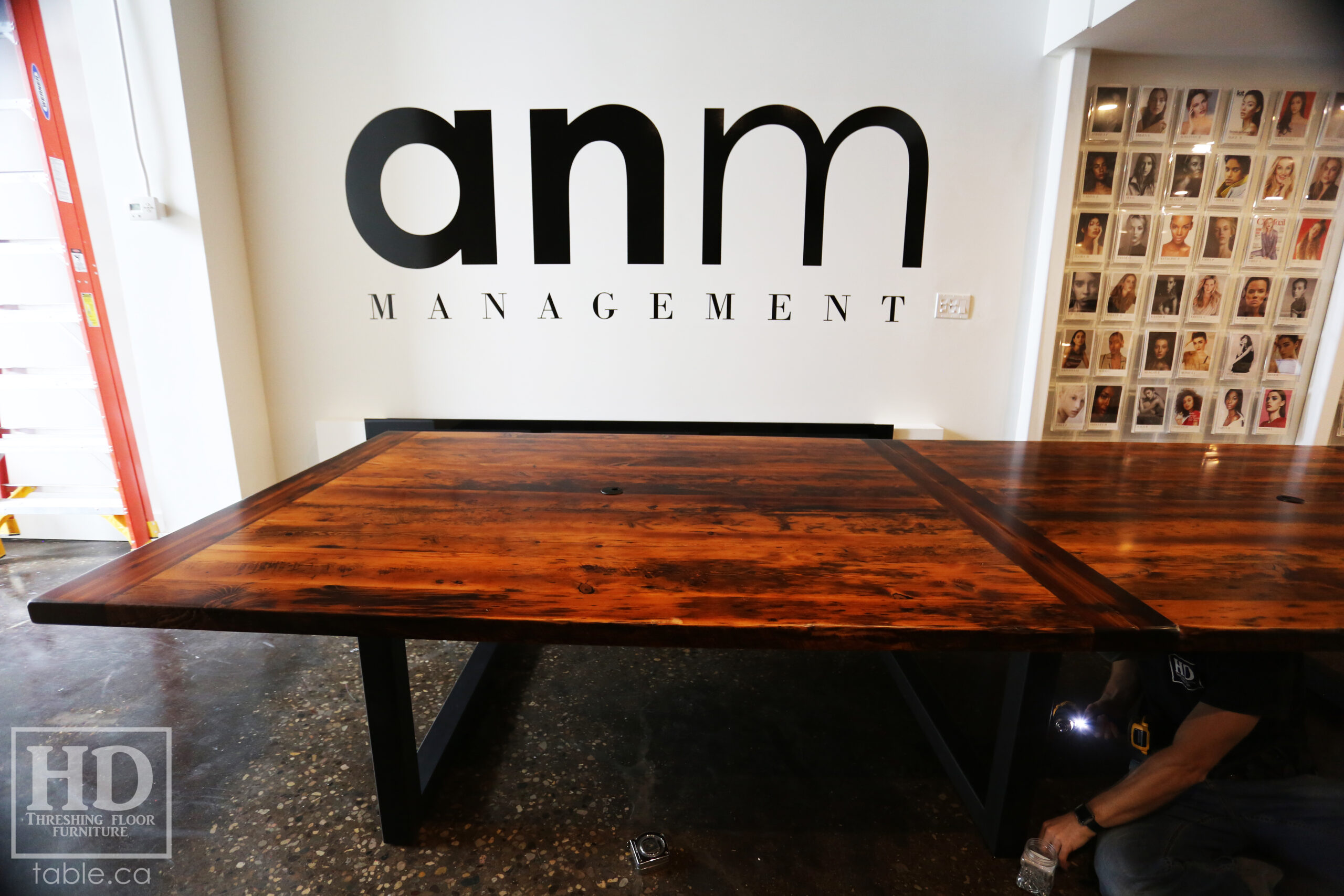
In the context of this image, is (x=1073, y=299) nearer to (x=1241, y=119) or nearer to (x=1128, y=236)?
(x=1128, y=236)

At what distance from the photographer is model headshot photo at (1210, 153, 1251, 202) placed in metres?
2.99

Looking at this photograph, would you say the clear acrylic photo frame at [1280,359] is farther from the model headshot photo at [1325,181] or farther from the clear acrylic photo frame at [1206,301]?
the model headshot photo at [1325,181]

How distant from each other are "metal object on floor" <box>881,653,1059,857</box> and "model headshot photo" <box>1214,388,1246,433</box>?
2883 millimetres

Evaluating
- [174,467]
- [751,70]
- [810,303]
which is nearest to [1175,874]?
[810,303]

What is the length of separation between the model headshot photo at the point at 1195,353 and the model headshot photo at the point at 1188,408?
110mm

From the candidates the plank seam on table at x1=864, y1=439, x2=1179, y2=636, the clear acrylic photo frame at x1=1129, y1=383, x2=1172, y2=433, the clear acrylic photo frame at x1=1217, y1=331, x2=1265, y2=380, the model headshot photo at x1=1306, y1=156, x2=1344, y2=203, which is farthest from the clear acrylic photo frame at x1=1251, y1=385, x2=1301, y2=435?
the plank seam on table at x1=864, y1=439, x2=1179, y2=636

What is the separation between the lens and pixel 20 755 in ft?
5.49

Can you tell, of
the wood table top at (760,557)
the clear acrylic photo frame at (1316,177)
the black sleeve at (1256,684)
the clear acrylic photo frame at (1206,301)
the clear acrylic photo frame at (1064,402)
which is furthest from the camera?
the clear acrylic photo frame at (1064,402)

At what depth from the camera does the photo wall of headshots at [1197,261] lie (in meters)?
2.95

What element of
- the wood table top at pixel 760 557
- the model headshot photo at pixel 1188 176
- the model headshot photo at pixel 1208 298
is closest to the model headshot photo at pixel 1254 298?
the model headshot photo at pixel 1208 298

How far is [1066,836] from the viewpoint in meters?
1.35

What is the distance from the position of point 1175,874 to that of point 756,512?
1087 millimetres

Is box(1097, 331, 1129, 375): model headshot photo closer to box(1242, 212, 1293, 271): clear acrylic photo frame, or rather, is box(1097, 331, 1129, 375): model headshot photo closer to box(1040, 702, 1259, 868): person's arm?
box(1242, 212, 1293, 271): clear acrylic photo frame

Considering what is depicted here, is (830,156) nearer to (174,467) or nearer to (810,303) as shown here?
(810,303)
